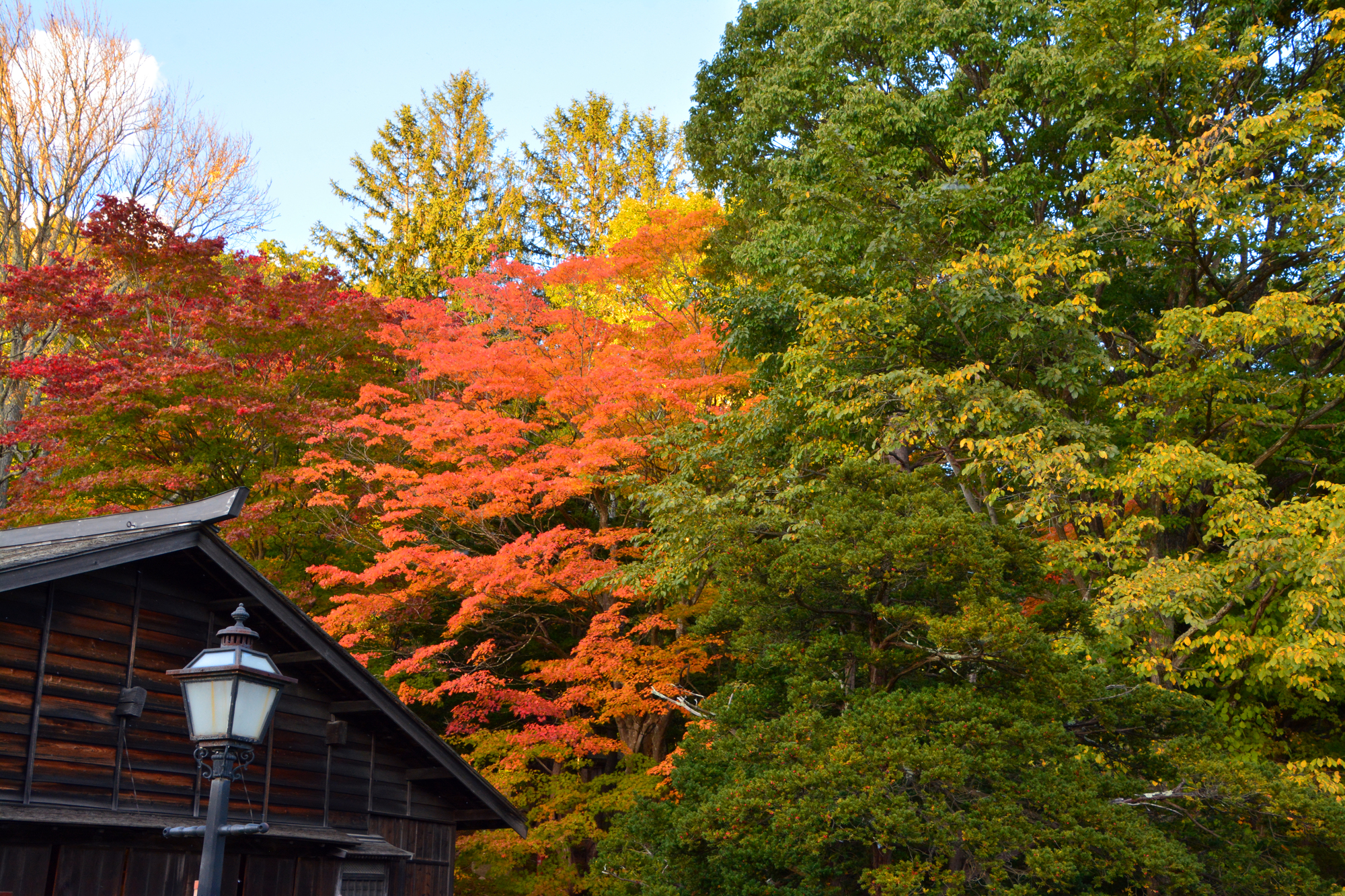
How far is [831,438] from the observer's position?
634 inches

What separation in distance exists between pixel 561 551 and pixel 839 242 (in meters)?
7.01

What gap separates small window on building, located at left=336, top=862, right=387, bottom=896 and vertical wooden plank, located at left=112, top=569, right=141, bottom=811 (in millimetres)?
2428

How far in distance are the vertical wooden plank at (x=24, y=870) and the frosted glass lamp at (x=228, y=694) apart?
2466 millimetres

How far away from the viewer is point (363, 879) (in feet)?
29.9

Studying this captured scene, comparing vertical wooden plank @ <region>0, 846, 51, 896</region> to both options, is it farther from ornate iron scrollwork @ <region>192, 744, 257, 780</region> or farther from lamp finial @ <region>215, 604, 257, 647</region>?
lamp finial @ <region>215, 604, 257, 647</region>

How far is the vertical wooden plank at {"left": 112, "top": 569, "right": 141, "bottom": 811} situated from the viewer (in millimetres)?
7176

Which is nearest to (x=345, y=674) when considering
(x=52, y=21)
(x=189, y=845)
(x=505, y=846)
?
(x=189, y=845)

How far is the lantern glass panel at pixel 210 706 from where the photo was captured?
5.15m

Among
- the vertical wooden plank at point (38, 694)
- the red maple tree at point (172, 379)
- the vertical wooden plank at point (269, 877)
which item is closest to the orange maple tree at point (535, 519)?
→ the red maple tree at point (172, 379)

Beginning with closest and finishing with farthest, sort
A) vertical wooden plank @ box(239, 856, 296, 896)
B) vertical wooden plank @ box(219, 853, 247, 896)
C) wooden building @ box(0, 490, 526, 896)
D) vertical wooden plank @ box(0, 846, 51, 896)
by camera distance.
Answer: vertical wooden plank @ box(0, 846, 51, 896) < wooden building @ box(0, 490, 526, 896) < vertical wooden plank @ box(219, 853, 247, 896) < vertical wooden plank @ box(239, 856, 296, 896)

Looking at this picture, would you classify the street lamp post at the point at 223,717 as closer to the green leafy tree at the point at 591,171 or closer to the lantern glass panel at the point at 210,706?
the lantern glass panel at the point at 210,706

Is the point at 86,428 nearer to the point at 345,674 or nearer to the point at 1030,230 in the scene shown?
the point at 345,674

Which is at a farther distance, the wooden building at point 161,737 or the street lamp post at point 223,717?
the wooden building at point 161,737

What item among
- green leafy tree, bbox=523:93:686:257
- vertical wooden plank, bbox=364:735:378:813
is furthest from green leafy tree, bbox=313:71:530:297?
vertical wooden plank, bbox=364:735:378:813
